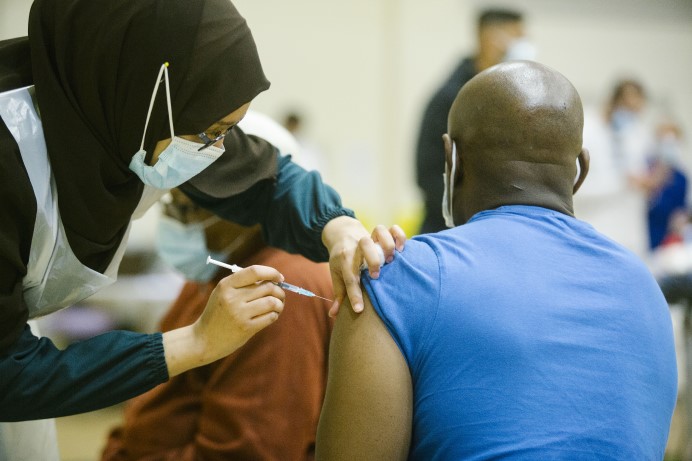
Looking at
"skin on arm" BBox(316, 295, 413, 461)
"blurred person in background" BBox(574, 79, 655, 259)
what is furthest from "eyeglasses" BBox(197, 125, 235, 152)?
"blurred person in background" BBox(574, 79, 655, 259)

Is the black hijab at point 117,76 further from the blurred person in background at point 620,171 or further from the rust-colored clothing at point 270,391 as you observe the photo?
the blurred person in background at point 620,171

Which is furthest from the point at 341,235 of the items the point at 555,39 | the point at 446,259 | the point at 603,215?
the point at 555,39

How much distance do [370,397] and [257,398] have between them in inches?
18.8

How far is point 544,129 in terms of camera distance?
1188 mm

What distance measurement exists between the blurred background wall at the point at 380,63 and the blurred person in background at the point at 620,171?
0.67 metres

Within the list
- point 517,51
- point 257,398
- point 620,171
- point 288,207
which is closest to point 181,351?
point 257,398

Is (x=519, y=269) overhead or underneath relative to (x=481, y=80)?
underneath

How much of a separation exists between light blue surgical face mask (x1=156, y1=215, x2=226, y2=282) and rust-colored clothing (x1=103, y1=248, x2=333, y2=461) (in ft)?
1.06

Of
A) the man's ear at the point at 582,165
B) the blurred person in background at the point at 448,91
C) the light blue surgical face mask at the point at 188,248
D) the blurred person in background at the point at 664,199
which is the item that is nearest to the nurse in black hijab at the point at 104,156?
the man's ear at the point at 582,165

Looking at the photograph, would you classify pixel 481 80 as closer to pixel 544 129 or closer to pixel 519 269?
pixel 544 129

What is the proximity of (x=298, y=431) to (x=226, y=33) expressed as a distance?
77cm

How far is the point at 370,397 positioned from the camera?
107 cm

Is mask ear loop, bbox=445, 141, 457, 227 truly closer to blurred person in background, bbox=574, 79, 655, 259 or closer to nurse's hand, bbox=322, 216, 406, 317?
nurse's hand, bbox=322, 216, 406, 317

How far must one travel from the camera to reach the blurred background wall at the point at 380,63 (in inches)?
217
